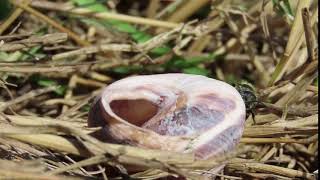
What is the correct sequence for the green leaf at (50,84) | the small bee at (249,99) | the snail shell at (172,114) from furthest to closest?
1. the green leaf at (50,84)
2. the small bee at (249,99)
3. the snail shell at (172,114)

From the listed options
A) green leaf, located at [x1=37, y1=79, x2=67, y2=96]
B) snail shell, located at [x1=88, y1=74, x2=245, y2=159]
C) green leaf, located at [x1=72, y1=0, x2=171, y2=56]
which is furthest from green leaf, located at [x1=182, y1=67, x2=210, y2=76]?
snail shell, located at [x1=88, y1=74, x2=245, y2=159]

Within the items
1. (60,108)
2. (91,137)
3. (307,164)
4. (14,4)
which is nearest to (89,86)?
(60,108)

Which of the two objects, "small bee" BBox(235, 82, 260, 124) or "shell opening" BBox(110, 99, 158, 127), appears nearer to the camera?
"shell opening" BBox(110, 99, 158, 127)

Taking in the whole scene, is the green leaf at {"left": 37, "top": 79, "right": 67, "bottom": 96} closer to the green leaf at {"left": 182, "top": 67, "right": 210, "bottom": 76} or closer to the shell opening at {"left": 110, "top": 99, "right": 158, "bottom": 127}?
the green leaf at {"left": 182, "top": 67, "right": 210, "bottom": 76}

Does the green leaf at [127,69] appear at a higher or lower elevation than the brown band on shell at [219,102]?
higher

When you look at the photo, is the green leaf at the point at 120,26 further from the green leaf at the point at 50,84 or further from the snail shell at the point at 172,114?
the snail shell at the point at 172,114

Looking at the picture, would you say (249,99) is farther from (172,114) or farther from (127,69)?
(127,69)

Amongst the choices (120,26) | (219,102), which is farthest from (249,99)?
(120,26)

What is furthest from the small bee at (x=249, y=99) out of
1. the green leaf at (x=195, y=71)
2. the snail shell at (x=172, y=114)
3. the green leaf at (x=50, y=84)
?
the green leaf at (x=50, y=84)
